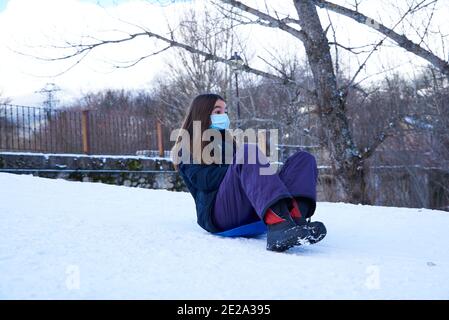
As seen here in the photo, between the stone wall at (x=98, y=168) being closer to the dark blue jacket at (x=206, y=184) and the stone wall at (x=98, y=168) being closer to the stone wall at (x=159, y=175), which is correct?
the stone wall at (x=159, y=175)

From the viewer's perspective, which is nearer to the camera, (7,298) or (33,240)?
(7,298)

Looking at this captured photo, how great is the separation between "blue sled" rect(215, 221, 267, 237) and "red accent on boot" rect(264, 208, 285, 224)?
0.27 meters

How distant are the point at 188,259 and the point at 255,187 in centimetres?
40

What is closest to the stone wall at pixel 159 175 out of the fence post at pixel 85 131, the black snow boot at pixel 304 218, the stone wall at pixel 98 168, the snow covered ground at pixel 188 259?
the stone wall at pixel 98 168

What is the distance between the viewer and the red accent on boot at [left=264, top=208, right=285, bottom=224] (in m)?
1.73

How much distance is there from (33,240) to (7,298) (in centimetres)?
65

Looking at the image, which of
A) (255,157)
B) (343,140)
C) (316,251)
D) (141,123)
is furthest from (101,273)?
(141,123)

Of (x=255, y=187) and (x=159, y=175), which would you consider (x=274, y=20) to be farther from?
(x=255, y=187)

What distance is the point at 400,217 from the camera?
117 inches

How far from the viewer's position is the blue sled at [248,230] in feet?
6.72

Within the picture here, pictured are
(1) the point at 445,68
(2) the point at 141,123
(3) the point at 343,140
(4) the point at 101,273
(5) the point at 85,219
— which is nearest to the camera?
(4) the point at 101,273

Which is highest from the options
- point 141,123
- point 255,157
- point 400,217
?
point 141,123

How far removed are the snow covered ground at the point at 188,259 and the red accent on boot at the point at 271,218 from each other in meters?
0.12
